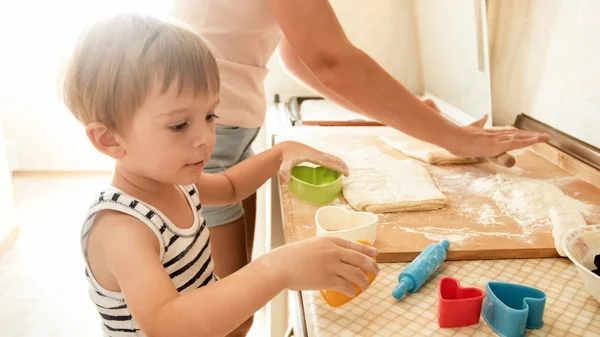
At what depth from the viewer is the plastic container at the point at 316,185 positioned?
3.01 ft

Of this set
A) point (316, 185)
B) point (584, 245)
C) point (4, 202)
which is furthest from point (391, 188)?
point (4, 202)

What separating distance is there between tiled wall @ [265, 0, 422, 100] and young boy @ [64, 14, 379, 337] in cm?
124

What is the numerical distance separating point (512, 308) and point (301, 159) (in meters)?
0.48

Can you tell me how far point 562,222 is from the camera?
81 cm

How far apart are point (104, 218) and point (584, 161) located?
1027 mm

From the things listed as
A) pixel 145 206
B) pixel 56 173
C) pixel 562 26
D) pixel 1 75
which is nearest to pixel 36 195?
pixel 56 173

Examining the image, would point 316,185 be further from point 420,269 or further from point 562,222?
point 562,222

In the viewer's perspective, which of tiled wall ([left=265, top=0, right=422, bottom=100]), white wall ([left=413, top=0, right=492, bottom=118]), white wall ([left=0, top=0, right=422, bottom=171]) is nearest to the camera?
white wall ([left=413, top=0, right=492, bottom=118])

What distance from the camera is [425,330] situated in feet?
1.94

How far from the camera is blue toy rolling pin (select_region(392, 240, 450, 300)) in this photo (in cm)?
66

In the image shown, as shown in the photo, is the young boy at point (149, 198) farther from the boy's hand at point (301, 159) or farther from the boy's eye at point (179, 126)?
the boy's hand at point (301, 159)

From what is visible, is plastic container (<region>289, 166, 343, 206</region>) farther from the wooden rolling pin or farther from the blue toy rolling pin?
the wooden rolling pin

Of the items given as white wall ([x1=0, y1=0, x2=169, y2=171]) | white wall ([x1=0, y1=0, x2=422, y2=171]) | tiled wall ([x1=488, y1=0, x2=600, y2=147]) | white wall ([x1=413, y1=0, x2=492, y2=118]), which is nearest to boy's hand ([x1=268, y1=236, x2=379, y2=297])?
tiled wall ([x1=488, y1=0, x2=600, y2=147])

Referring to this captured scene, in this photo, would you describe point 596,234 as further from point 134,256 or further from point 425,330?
point 134,256
